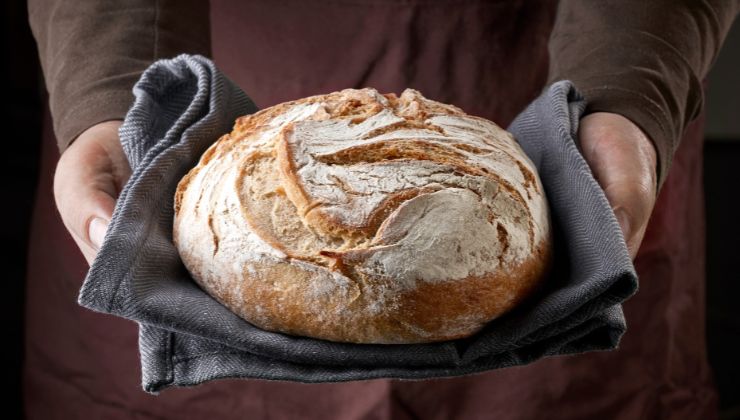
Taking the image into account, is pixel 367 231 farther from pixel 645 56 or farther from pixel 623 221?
pixel 645 56

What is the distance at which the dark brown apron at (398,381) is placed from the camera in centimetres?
131

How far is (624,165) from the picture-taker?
0.96 m

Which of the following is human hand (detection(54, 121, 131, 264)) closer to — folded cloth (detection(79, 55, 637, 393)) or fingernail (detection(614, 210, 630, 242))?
folded cloth (detection(79, 55, 637, 393))

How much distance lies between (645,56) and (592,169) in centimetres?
26

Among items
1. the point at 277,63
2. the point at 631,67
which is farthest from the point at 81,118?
the point at 631,67

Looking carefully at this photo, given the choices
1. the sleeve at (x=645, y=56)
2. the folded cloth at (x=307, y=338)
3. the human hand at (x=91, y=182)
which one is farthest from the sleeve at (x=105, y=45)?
the sleeve at (x=645, y=56)

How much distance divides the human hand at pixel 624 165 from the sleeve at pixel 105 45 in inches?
22.7

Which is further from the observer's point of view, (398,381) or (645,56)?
(398,381)

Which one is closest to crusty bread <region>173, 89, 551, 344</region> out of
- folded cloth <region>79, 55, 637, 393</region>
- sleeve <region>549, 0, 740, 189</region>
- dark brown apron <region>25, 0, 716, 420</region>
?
folded cloth <region>79, 55, 637, 393</region>

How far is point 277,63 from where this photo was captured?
1329 mm

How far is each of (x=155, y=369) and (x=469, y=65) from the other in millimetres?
744

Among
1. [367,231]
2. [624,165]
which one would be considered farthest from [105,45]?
[624,165]

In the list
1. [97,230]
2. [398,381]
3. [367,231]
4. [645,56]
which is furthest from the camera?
[398,381]

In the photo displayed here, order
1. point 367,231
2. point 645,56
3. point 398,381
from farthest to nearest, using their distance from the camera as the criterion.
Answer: point 398,381 → point 645,56 → point 367,231
